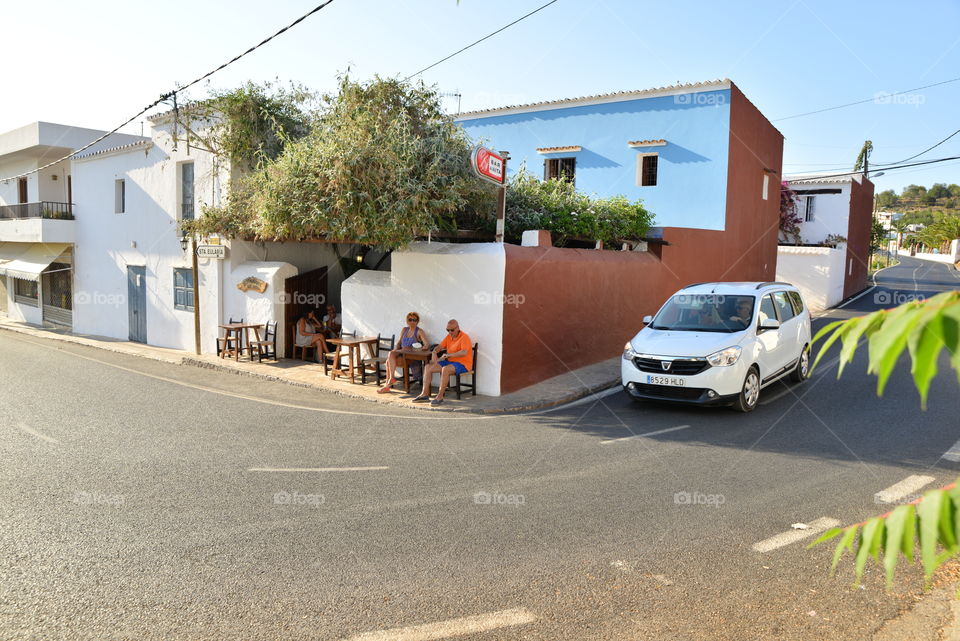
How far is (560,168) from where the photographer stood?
2144 centimetres

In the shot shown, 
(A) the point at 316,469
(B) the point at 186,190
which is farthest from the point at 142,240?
(A) the point at 316,469

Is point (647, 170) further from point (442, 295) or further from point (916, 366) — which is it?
point (916, 366)

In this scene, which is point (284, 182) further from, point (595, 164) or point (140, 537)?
point (595, 164)

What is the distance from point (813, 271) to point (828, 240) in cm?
467

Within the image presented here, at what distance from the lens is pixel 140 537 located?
5152 millimetres

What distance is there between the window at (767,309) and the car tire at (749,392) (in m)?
0.96

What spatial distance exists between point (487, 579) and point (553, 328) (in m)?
8.10

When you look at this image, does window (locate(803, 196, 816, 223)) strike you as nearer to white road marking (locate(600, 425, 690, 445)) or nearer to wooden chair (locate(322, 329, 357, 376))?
wooden chair (locate(322, 329, 357, 376))

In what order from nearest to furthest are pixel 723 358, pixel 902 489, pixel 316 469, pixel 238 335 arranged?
pixel 902 489, pixel 316 469, pixel 723 358, pixel 238 335

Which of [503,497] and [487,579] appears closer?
[487,579]

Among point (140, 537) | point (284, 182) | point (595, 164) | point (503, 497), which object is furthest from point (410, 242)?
point (595, 164)

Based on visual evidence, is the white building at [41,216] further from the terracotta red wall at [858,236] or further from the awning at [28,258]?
the terracotta red wall at [858,236]

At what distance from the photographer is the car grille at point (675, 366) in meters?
9.09

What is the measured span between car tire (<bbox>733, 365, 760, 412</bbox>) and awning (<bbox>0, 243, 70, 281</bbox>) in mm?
22738
